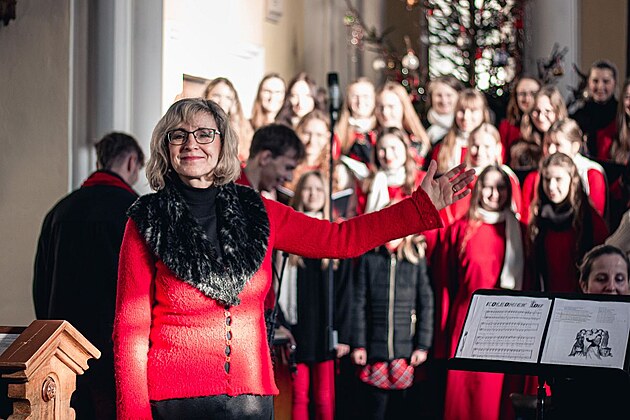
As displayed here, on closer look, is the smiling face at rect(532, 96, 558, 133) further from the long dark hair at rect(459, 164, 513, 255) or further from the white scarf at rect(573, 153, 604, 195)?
the long dark hair at rect(459, 164, 513, 255)

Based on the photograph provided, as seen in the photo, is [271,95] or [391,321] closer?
[391,321]

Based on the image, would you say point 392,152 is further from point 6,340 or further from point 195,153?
point 195,153

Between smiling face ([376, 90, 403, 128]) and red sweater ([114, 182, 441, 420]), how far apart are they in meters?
4.46

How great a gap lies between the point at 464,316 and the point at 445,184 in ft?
10.8

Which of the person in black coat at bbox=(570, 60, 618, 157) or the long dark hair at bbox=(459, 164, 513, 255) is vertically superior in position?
the person in black coat at bbox=(570, 60, 618, 157)

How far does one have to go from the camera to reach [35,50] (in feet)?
22.3

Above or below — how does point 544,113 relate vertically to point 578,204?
above

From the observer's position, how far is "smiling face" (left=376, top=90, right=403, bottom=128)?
7.82m

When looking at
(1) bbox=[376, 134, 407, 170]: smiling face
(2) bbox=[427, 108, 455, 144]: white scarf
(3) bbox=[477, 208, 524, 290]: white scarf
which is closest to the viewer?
(3) bbox=[477, 208, 524, 290]: white scarf

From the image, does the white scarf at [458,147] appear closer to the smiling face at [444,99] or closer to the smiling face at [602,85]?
the smiling face at [444,99]

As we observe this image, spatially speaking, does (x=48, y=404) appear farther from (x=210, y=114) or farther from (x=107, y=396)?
(x=107, y=396)

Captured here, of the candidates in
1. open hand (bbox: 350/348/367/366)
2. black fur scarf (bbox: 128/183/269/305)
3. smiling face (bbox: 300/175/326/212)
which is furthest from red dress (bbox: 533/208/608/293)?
black fur scarf (bbox: 128/183/269/305)

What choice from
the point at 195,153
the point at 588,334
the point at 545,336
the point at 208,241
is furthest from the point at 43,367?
the point at 588,334

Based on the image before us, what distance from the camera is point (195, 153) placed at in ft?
11.0
